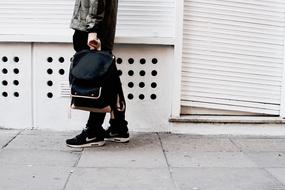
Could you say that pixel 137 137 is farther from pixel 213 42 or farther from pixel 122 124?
pixel 213 42

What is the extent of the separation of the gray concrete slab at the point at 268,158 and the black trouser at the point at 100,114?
1.42 meters

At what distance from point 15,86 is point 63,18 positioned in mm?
1010

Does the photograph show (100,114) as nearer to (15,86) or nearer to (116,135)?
(116,135)

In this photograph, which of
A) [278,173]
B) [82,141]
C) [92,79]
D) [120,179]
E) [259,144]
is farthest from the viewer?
[259,144]

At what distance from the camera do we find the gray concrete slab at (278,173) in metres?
4.57

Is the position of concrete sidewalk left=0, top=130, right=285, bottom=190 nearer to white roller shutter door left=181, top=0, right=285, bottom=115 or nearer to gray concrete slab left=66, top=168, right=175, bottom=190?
gray concrete slab left=66, top=168, right=175, bottom=190

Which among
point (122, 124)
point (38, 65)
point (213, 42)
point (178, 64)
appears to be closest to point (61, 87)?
point (38, 65)

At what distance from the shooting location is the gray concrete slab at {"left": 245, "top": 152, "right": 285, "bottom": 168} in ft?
16.6

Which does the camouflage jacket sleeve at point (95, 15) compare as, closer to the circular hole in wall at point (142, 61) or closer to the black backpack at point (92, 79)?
the black backpack at point (92, 79)

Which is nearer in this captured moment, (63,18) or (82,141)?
(82,141)

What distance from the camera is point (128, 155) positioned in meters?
5.30

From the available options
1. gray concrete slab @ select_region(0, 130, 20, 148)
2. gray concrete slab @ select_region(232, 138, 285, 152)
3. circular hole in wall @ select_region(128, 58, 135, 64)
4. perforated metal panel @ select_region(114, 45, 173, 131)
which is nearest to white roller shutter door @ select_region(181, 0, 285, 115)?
perforated metal panel @ select_region(114, 45, 173, 131)

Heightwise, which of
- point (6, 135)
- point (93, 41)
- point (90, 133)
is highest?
point (93, 41)

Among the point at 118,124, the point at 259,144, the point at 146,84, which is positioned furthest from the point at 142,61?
the point at 259,144
